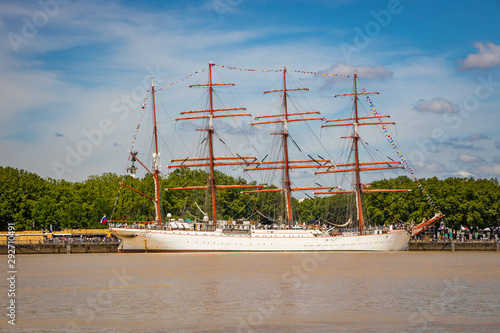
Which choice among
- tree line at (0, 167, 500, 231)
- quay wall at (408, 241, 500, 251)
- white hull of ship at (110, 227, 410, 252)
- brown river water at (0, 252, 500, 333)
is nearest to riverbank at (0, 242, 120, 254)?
white hull of ship at (110, 227, 410, 252)

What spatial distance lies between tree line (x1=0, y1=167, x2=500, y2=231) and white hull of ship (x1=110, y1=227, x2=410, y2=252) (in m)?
8.76

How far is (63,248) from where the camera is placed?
338 feet

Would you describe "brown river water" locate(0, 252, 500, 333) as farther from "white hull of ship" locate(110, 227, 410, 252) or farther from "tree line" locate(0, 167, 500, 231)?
"tree line" locate(0, 167, 500, 231)

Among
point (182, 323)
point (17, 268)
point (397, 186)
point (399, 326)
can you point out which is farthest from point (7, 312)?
point (397, 186)

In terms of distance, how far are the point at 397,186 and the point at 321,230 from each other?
51566 millimetres

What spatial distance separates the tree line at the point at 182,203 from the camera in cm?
12400

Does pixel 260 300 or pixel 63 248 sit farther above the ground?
pixel 63 248

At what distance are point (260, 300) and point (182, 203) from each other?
334ft

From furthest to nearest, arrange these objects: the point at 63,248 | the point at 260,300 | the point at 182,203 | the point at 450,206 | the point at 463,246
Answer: the point at 182,203 → the point at 450,206 → the point at 63,248 → the point at 463,246 → the point at 260,300

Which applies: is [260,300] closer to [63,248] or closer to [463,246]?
[463,246]

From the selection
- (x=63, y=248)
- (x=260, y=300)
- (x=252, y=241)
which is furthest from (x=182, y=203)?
(x=260, y=300)

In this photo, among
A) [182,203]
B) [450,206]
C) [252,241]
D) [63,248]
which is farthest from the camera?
[182,203]

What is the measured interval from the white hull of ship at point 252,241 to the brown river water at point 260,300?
127ft

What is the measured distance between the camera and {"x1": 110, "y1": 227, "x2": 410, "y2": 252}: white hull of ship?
99.3 metres
